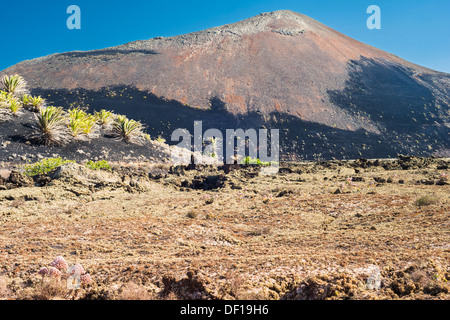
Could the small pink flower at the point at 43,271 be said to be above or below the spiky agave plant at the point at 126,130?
below

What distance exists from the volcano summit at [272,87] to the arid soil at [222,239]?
1744 cm

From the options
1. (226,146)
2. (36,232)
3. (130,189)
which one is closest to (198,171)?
(130,189)

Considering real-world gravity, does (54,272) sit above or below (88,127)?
below

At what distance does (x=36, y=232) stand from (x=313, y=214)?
5.59m

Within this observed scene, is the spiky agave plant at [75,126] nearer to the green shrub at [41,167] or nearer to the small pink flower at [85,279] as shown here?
the green shrub at [41,167]

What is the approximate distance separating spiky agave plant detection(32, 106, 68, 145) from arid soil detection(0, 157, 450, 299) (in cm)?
217

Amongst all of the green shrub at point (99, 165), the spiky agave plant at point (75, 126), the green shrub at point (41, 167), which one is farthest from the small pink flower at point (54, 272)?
the spiky agave plant at point (75, 126)

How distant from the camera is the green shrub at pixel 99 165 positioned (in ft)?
34.0

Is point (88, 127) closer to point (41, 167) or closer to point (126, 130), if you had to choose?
point (126, 130)

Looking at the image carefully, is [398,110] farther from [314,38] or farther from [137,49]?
[137,49]

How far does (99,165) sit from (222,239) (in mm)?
7525

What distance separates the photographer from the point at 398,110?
31.8 m

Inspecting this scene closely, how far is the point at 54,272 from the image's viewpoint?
10.1 ft
